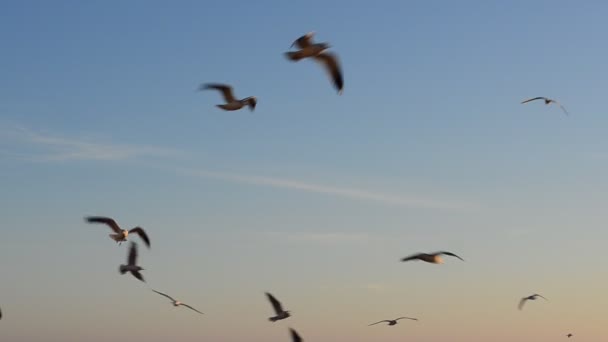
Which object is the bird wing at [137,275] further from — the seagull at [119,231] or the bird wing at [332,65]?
the bird wing at [332,65]

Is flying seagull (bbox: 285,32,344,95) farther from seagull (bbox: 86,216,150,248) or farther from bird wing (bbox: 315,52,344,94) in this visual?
seagull (bbox: 86,216,150,248)

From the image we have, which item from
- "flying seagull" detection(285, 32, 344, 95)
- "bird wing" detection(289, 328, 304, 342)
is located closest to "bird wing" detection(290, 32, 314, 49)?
"flying seagull" detection(285, 32, 344, 95)

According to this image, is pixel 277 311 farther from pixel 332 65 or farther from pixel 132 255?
pixel 332 65

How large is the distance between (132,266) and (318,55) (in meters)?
19.5

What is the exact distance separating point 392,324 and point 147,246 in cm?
2577

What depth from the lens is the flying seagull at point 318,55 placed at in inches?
1973

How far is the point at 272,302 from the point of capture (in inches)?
2442

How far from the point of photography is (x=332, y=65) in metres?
50.4

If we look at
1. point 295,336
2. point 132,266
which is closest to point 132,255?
point 132,266

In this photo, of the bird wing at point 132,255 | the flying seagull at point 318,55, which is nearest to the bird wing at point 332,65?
the flying seagull at point 318,55

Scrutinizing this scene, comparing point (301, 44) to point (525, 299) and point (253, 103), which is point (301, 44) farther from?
point (525, 299)

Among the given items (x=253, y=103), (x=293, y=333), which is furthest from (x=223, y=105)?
(x=293, y=333)

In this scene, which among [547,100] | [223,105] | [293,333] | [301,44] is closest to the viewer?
[301,44]

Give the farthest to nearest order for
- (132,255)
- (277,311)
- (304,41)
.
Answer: (132,255) → (277,311) → (304,41)
